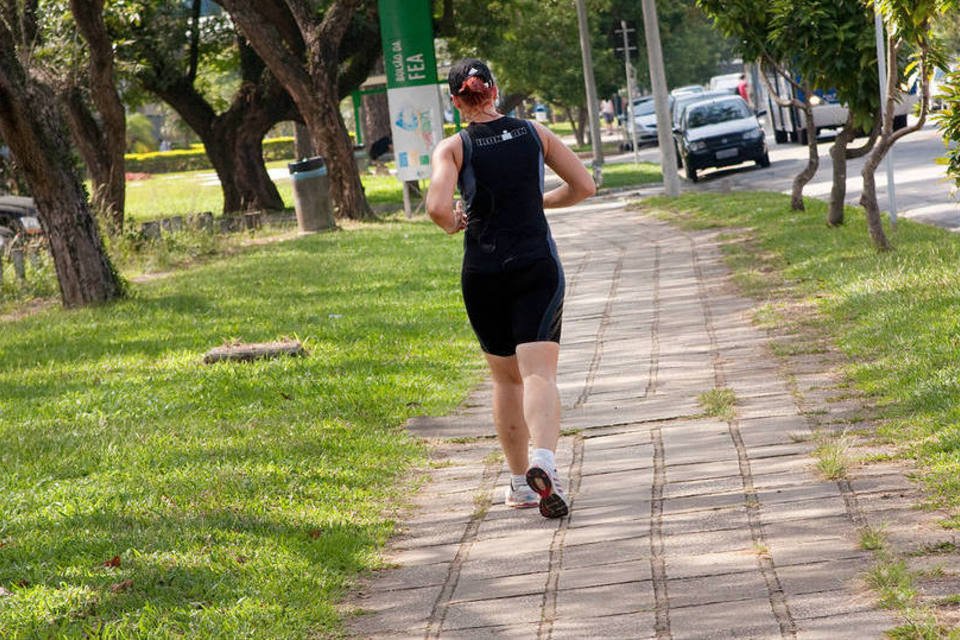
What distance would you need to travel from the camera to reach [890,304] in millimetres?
10195

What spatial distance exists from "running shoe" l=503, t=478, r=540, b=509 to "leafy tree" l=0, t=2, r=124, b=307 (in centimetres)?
1031

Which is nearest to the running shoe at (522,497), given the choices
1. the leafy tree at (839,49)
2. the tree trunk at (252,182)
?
the leafy tree at (839,49)

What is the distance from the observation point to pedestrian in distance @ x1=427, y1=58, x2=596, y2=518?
20.0 ft

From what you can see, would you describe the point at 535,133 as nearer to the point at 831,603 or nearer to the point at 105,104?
the point at 831,603

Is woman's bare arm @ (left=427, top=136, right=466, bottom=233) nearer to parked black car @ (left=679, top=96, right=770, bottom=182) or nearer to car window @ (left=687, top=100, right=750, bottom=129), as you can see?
parked black car @ (left=679, top=96, right=770, bottom=182)

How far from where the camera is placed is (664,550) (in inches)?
218


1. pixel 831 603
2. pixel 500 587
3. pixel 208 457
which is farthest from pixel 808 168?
pixel 831 603

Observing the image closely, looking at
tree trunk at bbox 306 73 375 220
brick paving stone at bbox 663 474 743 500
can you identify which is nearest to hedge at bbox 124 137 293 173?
tree trunk at bbox 306 73 375 220

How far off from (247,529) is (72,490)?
1.25 m

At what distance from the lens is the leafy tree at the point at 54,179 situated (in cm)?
1547

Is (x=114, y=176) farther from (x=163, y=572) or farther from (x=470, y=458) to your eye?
(x=163, y=572)

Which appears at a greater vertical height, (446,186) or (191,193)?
(446,186)

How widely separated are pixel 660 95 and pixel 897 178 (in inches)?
226

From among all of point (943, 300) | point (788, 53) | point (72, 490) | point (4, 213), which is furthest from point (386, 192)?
point (72, 490)
